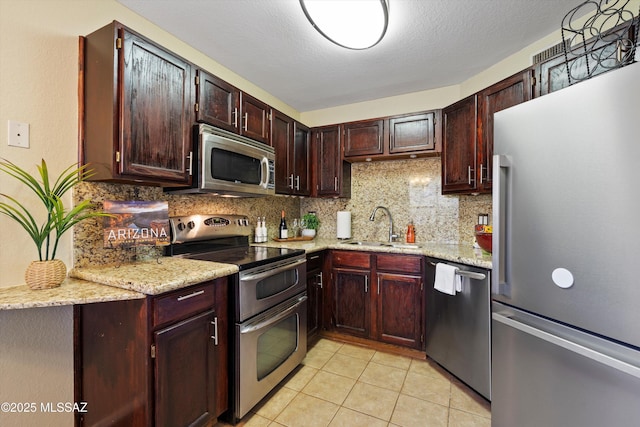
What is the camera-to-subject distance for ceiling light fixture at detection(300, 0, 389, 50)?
1447mm

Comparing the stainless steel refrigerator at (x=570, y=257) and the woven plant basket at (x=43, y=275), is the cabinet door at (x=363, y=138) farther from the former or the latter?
the woven plant basket at (x=43, y=275)

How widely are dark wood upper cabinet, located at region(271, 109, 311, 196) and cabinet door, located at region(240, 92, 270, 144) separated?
105 millimetres

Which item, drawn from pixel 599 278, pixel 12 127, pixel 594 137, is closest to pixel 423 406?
pixel 599 278

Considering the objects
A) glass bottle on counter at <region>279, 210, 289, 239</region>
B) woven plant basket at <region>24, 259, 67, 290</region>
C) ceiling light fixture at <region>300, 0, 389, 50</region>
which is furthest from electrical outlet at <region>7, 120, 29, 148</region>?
glass bottle on counter at <region>279, 210, 289, 239</region>

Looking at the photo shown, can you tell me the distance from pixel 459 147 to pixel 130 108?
7.97ft

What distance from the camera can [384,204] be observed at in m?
3.18

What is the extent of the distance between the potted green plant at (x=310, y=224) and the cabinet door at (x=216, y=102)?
4.91ft

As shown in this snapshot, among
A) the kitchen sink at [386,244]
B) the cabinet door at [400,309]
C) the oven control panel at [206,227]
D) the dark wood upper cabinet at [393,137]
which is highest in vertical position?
the dark wood upper cabinet at [393,137]

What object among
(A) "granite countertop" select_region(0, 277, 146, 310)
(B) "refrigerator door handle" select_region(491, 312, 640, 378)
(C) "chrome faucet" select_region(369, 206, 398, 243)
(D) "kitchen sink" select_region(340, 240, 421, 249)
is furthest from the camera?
(C) "chrome faucet" select_region(369, 206, 398, 243)

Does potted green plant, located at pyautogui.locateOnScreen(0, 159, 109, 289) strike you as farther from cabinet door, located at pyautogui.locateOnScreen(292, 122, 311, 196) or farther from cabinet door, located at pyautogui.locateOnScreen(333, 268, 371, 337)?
cabinet door, located at pyautogui.locateOnScreen(333, 268, 371, 337)

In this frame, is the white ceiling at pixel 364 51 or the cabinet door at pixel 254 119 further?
the cabinet door at pixel 254 119

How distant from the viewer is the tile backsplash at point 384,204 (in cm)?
251

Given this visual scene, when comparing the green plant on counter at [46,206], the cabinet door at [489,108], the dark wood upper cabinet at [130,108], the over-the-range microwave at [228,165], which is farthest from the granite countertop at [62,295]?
the cabinet door at [489,108]

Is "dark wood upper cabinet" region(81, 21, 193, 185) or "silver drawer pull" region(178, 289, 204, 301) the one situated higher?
"dark wood upper cabinet" region(81, 21, 193, 185)
